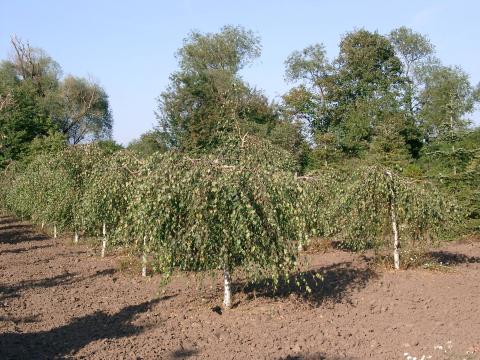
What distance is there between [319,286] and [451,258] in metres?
4.50

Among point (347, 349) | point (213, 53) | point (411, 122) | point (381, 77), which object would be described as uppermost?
point (213, 53)

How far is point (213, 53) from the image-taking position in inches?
1492

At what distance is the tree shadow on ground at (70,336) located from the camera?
5.72m

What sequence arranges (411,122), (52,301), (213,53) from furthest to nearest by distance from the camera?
(213,53), (411,122), (52,301)

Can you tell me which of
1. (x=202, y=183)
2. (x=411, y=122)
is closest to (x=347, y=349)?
(x=202, y=183)

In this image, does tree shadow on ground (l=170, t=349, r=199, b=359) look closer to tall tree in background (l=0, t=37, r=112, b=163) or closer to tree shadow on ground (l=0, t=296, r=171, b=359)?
tree shadow on ground (l=0, t=296, r=171, b=359)

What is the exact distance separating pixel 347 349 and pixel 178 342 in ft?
6.36

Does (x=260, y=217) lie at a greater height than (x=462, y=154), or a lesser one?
lesser

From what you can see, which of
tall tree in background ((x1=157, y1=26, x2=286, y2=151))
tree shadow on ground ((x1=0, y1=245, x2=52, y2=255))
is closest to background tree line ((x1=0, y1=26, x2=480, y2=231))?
tall tree in background ((x1=157, y1=26, x2=286, y2=151))

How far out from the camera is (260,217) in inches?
254

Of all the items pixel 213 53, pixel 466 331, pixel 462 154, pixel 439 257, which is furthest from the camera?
pixel 213 53

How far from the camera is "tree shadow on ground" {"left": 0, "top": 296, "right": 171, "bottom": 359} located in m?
5.72

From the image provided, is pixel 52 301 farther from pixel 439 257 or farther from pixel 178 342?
pixel 439 257

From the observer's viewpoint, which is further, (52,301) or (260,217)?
(52,301)
